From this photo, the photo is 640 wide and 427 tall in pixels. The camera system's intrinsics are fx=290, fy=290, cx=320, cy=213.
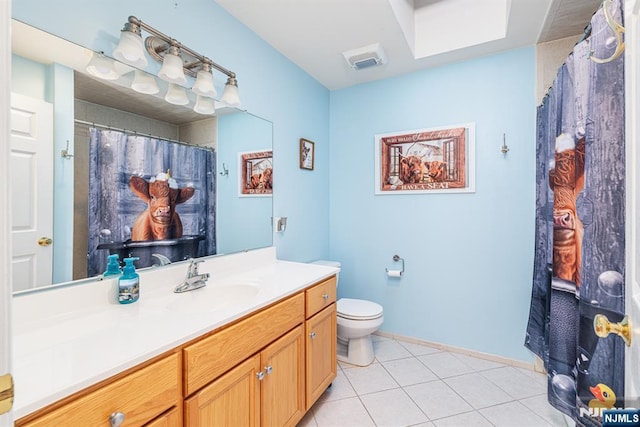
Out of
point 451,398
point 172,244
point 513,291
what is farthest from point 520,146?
point 172,244

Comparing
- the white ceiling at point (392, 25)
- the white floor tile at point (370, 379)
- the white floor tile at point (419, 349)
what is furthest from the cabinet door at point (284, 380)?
the white ceiling at point (392, 25)

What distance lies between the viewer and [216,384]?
999 millimetres

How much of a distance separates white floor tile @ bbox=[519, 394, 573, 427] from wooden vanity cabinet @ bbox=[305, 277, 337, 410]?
3.90 feet

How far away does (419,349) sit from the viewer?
2.42 m

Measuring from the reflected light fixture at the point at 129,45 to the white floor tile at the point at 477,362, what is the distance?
281cm

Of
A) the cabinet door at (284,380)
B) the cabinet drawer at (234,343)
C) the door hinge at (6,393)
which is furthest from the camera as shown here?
the cabinet door at (284,380)

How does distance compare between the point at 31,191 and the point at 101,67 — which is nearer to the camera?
the point at 31,191

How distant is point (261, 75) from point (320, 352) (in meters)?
1.86

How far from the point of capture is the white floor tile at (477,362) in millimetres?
2158

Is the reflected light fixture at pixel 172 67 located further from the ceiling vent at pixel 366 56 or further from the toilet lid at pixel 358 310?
the toilet lid at pixel 358 310

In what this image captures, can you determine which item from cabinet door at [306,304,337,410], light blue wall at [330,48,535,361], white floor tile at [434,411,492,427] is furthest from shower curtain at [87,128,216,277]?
white floor tile at [434,411,492,427]

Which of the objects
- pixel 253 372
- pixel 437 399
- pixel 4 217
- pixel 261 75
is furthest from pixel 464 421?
pixel 261 75

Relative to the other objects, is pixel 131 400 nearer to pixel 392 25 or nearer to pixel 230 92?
pixel 230 92

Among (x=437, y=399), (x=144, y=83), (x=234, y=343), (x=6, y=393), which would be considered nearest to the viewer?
(x=6, y=393)
